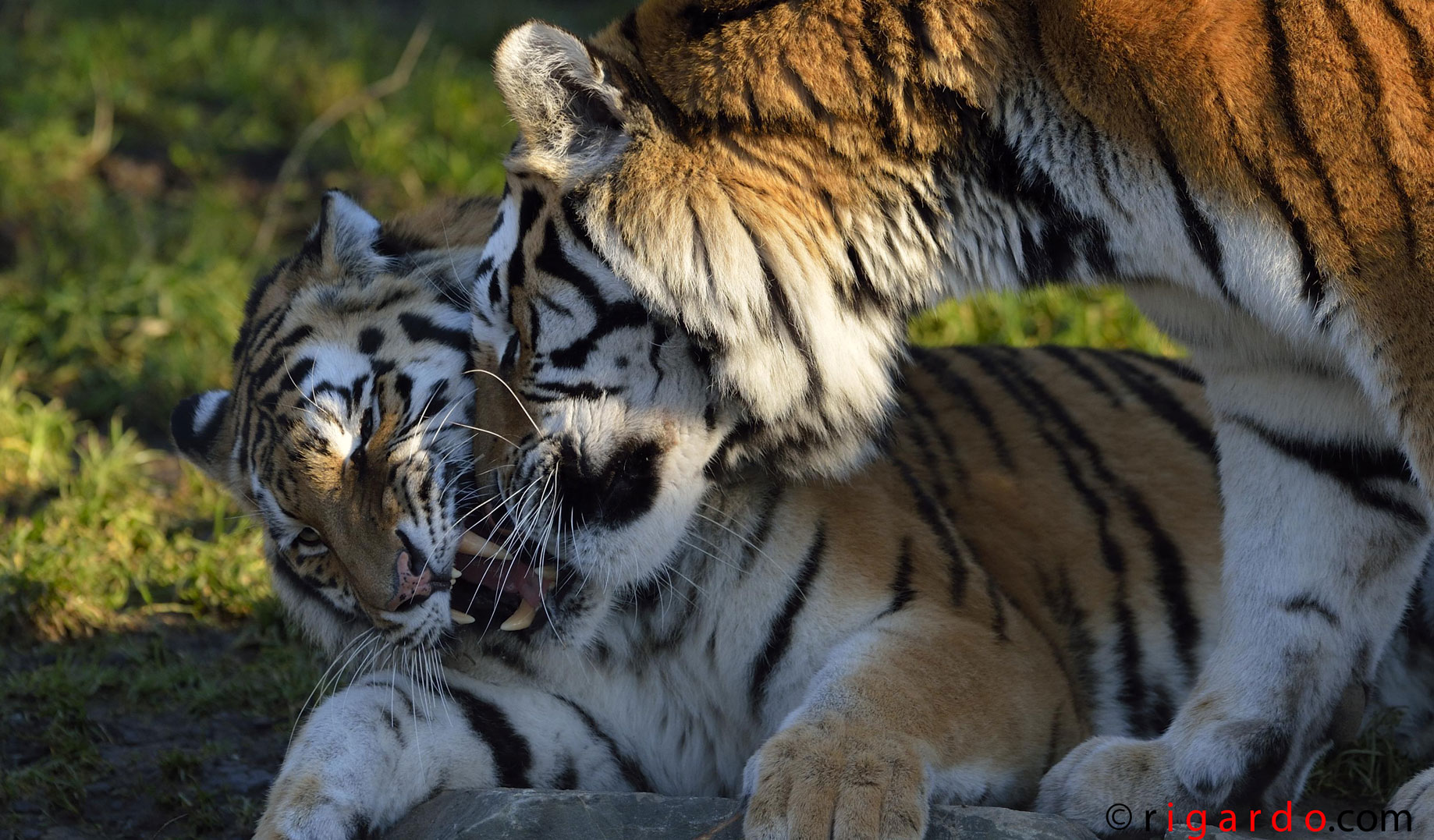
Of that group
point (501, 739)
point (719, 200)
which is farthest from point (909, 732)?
point (719, 200)

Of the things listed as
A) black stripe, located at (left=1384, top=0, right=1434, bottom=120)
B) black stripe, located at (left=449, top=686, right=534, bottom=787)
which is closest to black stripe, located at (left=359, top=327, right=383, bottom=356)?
black stripe, located at (left=449, top=686, right=534, bottom=787)

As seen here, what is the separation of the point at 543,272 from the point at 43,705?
4.15 feet

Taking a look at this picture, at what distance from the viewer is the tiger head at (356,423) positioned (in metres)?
2.06

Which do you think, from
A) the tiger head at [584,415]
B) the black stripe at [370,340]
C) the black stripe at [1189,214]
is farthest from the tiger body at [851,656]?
the black stripe at [1189,214]

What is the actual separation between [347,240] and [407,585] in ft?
2.08

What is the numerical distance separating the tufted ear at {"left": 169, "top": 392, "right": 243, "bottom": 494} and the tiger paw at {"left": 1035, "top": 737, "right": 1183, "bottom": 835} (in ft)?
4.65

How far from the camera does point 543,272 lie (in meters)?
1.99

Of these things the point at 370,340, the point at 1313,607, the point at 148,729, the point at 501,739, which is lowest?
the point at 148,729

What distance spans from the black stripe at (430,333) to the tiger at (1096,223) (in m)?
0.22

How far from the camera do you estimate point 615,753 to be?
2174mm

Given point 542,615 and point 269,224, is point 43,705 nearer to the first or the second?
point 542,615

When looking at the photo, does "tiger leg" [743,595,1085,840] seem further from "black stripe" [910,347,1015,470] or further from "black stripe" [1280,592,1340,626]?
"black stripe" [910,347,1015,470]

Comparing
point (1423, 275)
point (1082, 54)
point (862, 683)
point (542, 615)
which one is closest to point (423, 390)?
point (542, 615)

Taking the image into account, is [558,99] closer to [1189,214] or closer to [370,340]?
[370,340]
